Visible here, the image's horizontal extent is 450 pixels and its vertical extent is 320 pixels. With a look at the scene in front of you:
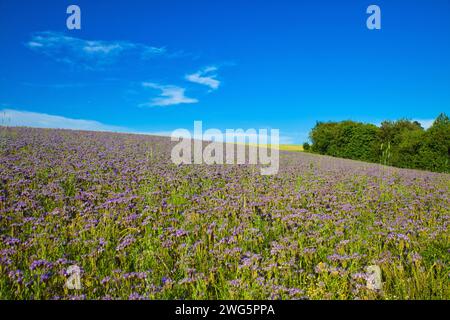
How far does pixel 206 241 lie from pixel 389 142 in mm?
15329

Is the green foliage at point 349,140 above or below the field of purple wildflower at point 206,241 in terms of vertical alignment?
above

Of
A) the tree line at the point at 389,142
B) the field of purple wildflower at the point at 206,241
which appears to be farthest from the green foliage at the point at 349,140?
the field of purple wildflower at the point at 206,241

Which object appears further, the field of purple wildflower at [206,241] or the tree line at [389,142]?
the tree line at [389,142]

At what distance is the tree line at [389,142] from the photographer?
66.4 feet

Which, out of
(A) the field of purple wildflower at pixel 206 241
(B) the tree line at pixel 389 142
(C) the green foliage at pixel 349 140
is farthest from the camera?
(C) the green foliage at pixel 349 140

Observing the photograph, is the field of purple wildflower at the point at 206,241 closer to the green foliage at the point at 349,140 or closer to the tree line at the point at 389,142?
the tree line at the point at 389,142

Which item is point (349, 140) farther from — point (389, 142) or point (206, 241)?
point (206, 241)

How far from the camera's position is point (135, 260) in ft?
12.0

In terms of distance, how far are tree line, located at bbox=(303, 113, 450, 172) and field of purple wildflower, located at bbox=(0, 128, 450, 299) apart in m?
9.07

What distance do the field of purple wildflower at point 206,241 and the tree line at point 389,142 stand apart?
9074mm

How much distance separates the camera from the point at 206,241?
13.8 feet
